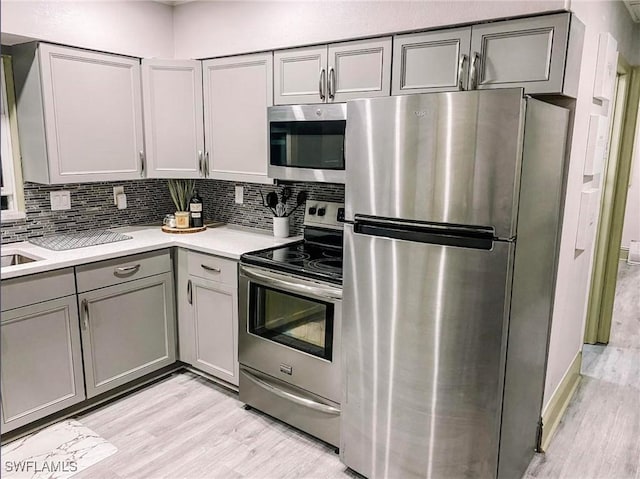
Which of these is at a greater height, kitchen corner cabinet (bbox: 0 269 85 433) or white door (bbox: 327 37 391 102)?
white door (bbox: 327 37 391 102)

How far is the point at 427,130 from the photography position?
1853 millimetres

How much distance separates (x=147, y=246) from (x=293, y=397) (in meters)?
1.23

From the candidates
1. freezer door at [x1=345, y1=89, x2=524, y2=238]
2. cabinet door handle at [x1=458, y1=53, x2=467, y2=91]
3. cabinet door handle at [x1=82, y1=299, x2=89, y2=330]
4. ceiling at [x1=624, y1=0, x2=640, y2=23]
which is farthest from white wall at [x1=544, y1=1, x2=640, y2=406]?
cabinet door handle at [x1=82, y1=299, x2=89, y2=330]

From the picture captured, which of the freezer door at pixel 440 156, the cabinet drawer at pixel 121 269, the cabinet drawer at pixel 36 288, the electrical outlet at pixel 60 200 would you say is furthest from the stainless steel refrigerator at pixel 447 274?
the electrical outlet at pixel 60 200

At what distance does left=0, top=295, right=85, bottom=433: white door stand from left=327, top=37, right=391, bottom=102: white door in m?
1.80

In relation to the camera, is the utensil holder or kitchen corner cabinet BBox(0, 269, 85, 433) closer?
kitchen corner cabinet BBox(0, 269, 85, 433)

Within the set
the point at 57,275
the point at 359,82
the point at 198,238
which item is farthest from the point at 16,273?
the point at 359,82

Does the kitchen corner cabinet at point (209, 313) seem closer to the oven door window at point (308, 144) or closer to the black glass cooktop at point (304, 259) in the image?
the black glass cooktop at point (304, 259)

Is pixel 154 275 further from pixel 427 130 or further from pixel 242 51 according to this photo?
pixel 427 130

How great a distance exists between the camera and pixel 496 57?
2082 millimetres

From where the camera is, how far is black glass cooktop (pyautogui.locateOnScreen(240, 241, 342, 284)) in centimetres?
240

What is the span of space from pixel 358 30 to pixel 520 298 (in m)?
1.51

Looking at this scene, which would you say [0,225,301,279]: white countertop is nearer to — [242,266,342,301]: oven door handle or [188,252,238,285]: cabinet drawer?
[188,252,238,285]: cabinet drawer

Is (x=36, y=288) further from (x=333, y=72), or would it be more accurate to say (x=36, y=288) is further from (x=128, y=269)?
(x=333, y=72)
